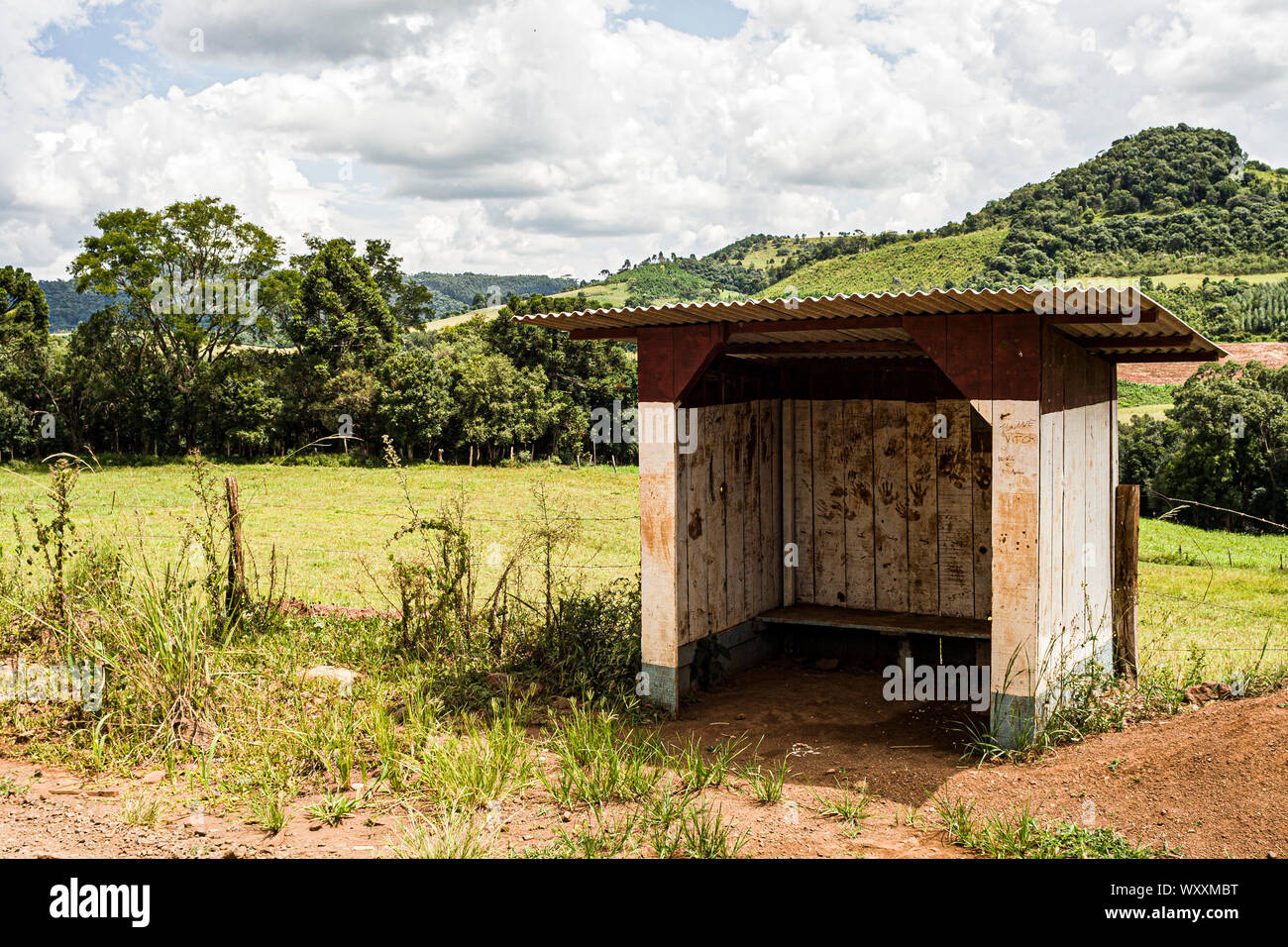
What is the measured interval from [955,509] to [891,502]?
1.66 ft

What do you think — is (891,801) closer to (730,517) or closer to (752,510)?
(730,517)

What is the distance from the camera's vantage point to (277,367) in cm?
3381

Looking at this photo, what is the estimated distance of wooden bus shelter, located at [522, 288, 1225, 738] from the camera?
5664 millimetres

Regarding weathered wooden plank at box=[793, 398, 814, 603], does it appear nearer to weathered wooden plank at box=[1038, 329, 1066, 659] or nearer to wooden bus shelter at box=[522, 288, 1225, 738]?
wooden bus shelter at box=[522, 288, 1225, 738]

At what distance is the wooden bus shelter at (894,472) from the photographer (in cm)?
566

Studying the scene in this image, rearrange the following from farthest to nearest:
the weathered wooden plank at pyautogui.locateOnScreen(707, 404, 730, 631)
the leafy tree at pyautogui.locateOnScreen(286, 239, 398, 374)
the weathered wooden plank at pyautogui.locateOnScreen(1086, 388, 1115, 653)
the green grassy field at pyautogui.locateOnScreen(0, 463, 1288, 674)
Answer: the leafy tree at pyautogui.locateOnScreen(286, 239, 398, 374), the green grassy field at pyautogui.locateOnScreen(0, 463, 1288, 674), the weathered wooden plank at pyautogui.locateOnScreen(707, 404, 730, 631), the weathered wooden plank at pyautogui.locateOnScreen(1086, 388, 1115, 653)

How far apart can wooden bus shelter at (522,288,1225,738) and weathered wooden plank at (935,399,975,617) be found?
1cm

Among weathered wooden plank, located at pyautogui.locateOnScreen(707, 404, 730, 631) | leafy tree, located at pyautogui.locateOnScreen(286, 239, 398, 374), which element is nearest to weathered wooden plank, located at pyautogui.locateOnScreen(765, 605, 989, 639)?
weathered wooden plank, located at pyautogui.locateOnScreen(707, 404, 730, 631)

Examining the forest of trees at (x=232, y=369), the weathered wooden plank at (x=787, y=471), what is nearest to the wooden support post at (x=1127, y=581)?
the weathered wooden plank at (x=787, y=471)

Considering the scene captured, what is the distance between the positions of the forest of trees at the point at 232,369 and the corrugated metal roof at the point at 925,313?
23.8m

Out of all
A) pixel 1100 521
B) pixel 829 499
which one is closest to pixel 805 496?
pixel 829 499

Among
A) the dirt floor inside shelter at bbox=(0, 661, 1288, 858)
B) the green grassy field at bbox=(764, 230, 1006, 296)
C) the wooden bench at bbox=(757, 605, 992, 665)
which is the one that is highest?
the green grassy field at bbox=(764, 230, 1006, 296)

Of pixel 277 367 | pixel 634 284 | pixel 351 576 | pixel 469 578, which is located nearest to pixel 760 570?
pixel 469 578

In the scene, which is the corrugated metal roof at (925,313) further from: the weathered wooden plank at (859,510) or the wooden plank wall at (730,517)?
the weathered wooden plank at (859,510)
